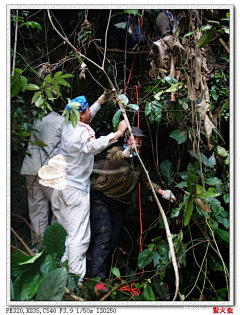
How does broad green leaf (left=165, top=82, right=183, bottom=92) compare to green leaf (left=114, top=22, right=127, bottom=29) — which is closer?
broad green leaf (left=165, top=82, right=183, bottom=92)

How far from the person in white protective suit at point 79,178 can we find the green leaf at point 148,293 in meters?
0.36

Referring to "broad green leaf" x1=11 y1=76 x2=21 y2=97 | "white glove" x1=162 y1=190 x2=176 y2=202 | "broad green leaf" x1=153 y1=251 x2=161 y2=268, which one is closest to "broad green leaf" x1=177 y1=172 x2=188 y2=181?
"white glove" x1=162 y1=190 x2=176 y2=202

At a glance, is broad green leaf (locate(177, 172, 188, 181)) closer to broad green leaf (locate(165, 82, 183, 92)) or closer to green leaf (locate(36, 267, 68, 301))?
broad green leaf (locate(165, 82, 183, 92))

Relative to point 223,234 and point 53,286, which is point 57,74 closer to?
point 53,286

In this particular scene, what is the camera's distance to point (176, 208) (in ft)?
9.00

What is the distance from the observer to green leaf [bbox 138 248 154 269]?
2660mm

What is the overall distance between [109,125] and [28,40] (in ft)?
2.31

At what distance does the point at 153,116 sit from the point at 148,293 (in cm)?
101

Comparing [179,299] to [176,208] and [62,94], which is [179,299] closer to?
[176,208]

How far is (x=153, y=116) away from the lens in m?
2.78

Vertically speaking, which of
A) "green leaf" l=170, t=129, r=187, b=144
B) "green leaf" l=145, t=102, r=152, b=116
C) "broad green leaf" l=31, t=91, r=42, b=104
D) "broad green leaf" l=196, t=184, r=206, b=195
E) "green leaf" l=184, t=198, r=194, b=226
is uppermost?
"broad green leaf" l=31, t=91, r=42, b=104

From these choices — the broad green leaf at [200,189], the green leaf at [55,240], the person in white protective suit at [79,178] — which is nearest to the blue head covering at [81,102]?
the person in white protective suit at [79,178]

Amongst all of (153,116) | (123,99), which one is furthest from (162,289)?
(123,99)

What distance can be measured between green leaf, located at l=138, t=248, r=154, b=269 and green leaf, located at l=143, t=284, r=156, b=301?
0.42 ft
